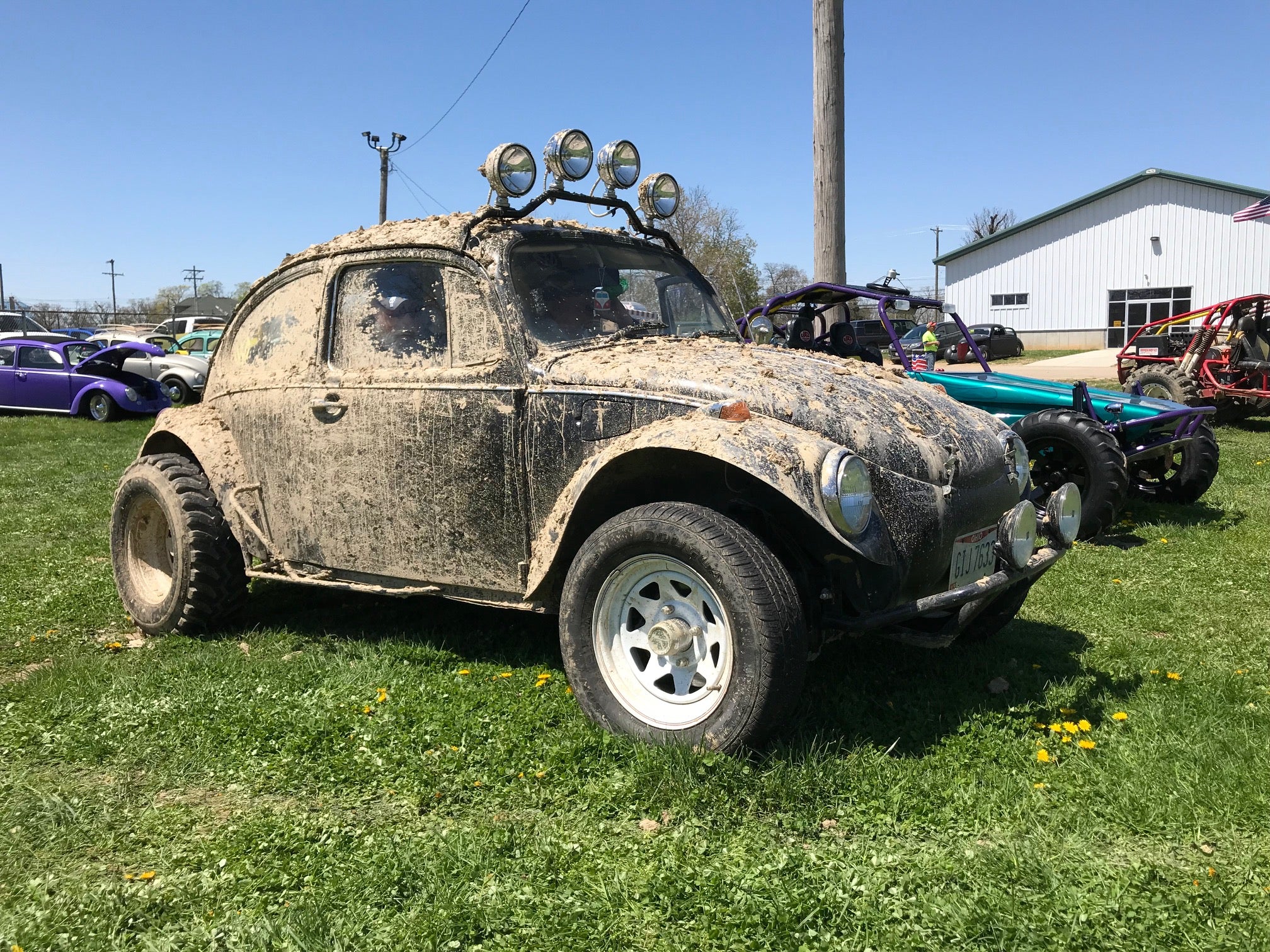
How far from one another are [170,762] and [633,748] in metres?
1.75

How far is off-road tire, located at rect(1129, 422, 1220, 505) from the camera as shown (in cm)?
835

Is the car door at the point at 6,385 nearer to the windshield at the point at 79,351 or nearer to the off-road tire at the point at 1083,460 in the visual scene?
the windshield at the point at 79,351

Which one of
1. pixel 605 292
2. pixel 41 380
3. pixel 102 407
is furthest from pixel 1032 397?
pixel 41 380

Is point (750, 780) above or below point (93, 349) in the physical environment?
below

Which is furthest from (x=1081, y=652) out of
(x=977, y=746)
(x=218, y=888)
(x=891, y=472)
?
(x=218, y=888)

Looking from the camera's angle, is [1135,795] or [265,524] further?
[265,524]

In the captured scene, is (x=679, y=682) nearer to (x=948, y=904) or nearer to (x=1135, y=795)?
(x=948, y=904)

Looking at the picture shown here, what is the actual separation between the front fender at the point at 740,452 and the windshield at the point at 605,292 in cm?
78

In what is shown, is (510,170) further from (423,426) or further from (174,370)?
(174,370)

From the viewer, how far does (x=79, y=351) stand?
18.7m

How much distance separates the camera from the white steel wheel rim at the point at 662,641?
360 cm

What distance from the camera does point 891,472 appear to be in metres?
3.69

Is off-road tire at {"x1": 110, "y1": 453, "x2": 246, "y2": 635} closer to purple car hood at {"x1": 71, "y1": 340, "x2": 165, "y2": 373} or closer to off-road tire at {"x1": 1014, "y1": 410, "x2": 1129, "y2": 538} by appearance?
off-road tire at {"x1": 1014, "y1": 410, "x2": 1129, "y2": 538}

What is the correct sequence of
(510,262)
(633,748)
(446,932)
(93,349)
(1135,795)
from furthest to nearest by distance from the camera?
1. (93,349)
2. (510,262)
3. (633,748)
4. (1135,795)
5. (446,932)
